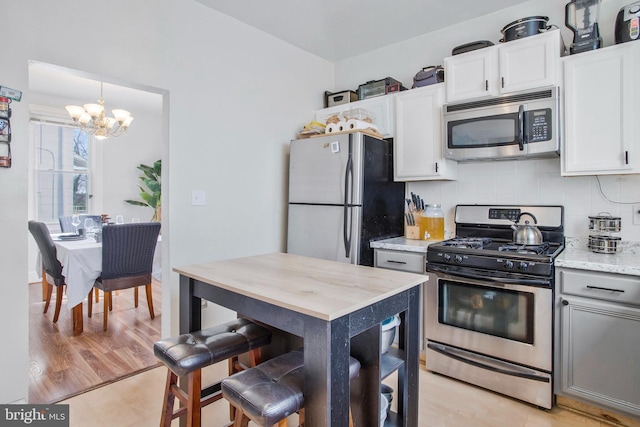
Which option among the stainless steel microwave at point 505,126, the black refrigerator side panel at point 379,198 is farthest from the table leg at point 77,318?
the stainless steel microwave at point 505,126

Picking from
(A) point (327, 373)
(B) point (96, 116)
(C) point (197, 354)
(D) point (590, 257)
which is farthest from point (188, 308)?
(B) point (96, 116)

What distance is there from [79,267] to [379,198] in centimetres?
262

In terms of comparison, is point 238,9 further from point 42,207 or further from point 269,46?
point 42,207

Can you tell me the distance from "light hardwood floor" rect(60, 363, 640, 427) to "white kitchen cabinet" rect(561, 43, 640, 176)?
1476 millimetres

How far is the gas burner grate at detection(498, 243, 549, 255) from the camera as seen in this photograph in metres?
2.11

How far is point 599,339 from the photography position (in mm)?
1851

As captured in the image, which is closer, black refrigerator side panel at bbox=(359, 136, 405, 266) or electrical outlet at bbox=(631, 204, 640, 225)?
electrical outlet at bbox=(631, 204, 640, 225)

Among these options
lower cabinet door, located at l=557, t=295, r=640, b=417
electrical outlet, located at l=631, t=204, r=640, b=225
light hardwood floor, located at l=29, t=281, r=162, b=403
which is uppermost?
electrical outlet, located at l=631, t=204, r=640, b=225

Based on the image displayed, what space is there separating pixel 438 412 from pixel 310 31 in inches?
121

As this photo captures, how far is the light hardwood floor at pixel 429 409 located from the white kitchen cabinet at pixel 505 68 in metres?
2.01

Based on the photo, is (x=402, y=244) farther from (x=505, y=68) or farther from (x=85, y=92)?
(x=85, y=92)

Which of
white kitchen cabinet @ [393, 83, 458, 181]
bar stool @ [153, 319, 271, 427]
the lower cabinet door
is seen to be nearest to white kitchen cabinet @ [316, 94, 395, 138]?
white kitchen cabinet @ [393, 83, 458, 181]

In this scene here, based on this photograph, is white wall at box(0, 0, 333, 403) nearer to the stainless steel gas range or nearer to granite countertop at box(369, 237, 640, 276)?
granite countertop at box(369, 237, 640, 276)

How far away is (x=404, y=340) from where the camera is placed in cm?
157
